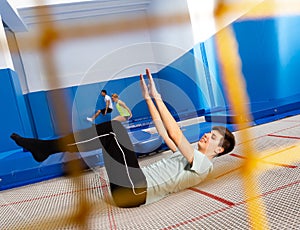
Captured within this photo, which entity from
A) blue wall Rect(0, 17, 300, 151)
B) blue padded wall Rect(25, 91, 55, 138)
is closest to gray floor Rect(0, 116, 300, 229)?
blue wall Rect(0, 17, 300, 151)

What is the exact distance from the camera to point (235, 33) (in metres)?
2.02

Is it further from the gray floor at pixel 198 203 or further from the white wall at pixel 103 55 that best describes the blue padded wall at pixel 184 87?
the gray floor at pixel 198 203

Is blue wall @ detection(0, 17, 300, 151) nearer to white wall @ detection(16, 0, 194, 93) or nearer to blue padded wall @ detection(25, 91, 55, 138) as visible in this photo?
blue padded wall @ detection(25, 91, 55, 138)

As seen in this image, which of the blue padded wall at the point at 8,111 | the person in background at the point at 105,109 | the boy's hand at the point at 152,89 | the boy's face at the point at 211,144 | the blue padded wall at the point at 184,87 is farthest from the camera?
the person in background at the point at 105,109

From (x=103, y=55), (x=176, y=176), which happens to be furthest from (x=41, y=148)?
(x=103, y=55)

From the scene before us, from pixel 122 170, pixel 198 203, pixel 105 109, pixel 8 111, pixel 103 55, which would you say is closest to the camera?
pixel 198 203

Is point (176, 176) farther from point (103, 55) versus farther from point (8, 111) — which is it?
point (103, 55)

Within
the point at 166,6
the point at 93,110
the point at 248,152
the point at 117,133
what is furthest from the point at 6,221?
the point at 166,6

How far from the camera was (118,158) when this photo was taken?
77 cm

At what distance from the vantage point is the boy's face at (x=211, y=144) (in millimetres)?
813

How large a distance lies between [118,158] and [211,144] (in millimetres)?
278

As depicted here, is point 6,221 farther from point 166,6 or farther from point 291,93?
point 166,6

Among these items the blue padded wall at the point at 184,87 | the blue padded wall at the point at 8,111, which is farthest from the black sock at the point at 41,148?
the blue padded wall at the point at 184,87

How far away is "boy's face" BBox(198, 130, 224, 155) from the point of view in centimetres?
81
